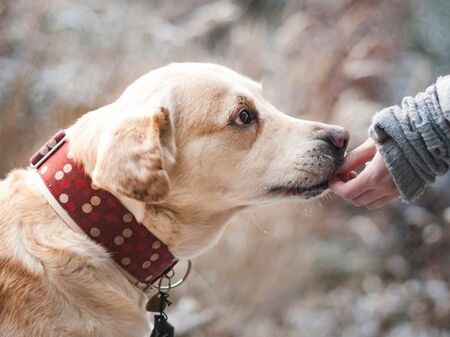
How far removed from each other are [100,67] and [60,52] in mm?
240

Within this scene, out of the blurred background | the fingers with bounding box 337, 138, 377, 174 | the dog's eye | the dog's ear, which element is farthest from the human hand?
the blurred background

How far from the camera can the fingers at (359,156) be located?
1.80 metres

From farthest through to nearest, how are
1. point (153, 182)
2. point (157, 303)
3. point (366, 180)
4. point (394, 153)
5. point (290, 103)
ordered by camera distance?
point (290, 103) → point (157, 303) → point (366, 180) → point (394, 153) → point (153, 182)

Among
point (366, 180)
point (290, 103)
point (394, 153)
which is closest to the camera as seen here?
point (394, 153)

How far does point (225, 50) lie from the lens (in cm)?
336

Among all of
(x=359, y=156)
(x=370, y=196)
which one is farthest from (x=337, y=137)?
(x=370, y=196)

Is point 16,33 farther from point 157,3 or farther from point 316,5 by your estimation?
point 316,5

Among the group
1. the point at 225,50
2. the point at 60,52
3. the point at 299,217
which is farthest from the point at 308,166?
the point at 60,52

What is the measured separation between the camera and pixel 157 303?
1.83m

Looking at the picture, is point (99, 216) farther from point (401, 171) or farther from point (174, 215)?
point (401, 171)

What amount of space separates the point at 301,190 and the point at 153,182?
0.47 metres

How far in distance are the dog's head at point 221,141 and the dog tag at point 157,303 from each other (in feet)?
1.01

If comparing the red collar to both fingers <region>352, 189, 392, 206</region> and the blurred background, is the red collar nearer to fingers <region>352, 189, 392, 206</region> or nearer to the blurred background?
fingers <region>352, 189, 392, 206</region>

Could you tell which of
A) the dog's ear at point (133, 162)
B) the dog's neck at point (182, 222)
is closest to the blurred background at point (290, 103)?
the dog's neck at point (182, 222)
